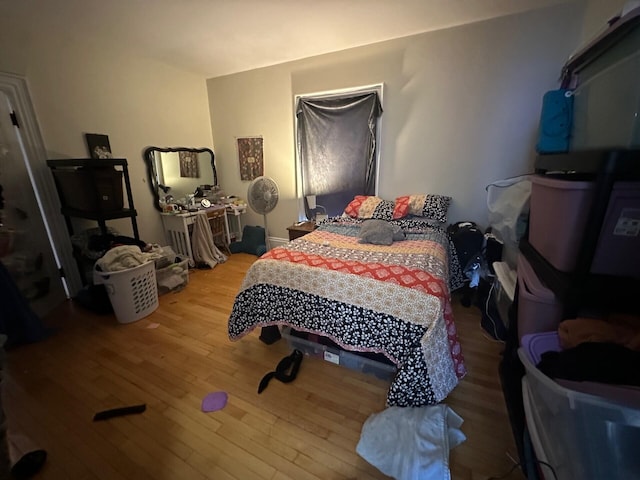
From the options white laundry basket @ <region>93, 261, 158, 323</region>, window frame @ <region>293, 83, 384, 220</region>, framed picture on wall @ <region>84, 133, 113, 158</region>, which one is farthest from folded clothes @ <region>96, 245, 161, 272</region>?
window frame @ <region>293, 83, 384, 220</region>

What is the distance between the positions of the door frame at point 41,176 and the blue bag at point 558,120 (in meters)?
3.86

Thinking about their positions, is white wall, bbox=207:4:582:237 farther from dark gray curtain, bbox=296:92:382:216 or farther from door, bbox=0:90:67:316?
door, bbox=0:90:67:316

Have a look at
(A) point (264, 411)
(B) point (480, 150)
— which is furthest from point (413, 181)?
(A) point (264, 411)

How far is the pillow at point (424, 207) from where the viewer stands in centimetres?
260

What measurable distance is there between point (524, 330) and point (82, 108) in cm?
398

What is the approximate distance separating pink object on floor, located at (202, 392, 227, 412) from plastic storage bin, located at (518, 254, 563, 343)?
5.24 ft

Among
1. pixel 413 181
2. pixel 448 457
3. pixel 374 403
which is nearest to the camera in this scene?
pixel 448 457

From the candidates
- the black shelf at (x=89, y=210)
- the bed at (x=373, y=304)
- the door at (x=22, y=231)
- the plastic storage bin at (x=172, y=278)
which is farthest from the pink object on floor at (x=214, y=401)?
the door at (x=22, y=231)

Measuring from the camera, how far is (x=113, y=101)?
2777 millimetres

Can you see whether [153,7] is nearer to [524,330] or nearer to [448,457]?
[524,330]

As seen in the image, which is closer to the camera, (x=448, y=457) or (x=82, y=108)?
(x=448, y=457)

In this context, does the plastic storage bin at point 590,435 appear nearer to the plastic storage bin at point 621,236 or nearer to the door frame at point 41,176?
the plastic storage bin at point 621,236

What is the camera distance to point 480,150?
2.56 metres

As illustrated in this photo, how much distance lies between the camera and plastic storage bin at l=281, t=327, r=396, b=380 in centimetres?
156
